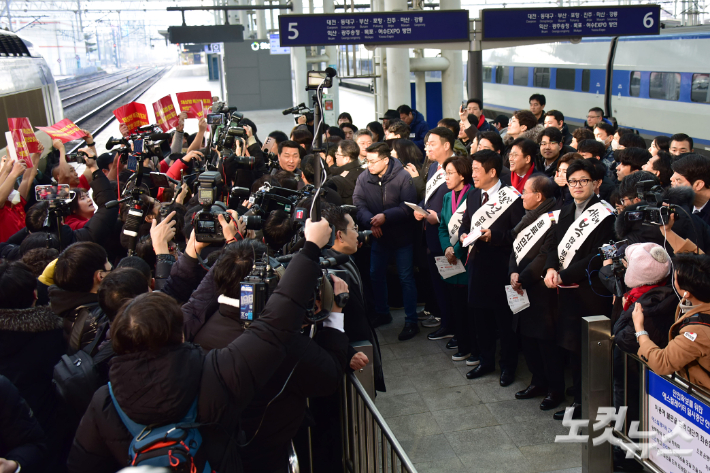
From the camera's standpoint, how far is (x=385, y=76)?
13.4 m

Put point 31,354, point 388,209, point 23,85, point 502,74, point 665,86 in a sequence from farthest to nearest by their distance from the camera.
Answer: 1. point 502,74
2. point 665,86
3. point 23,85
4. point 388,209
5. point 31,354

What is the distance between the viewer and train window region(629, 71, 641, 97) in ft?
45.2

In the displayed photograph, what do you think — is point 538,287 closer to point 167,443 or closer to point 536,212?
point 536,212

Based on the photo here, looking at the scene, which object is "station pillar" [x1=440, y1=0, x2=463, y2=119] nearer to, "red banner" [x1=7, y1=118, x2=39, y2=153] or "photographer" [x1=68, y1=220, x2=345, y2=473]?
"red banner" [x1=7, y1=118, x2=39, y2=153]

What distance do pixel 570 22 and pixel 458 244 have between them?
4.80 m

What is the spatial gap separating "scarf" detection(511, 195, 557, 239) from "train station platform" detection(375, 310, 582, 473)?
133 centimetres

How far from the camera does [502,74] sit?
21.1m

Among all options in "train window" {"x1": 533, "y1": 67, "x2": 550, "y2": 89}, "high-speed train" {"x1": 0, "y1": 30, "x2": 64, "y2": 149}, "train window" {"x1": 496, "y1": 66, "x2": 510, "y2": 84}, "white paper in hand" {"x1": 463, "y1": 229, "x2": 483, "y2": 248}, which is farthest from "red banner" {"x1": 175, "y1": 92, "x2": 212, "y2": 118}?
"train window" {"x1": 496, "y1": 66, "x2": 510, "y2": 84}

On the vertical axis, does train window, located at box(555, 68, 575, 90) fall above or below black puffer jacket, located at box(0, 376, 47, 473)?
above

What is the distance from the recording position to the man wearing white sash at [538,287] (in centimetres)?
470

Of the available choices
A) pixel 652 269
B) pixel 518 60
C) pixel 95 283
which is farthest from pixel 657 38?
pixel 95 283

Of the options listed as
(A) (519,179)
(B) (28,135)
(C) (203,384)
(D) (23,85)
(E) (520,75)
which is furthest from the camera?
(E) (520,75)

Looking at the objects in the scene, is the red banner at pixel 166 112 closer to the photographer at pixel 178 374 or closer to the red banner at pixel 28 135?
the red banner at pixel 28 135

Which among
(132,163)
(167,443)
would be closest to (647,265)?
(167,443)
